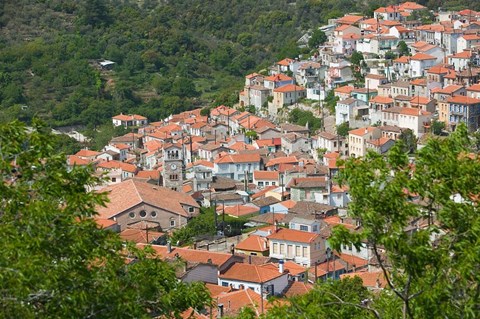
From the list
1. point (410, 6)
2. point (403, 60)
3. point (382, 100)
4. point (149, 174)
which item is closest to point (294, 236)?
point (149, 174)

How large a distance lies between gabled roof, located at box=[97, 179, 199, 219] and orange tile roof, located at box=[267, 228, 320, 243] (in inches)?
184

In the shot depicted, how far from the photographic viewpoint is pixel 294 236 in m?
27.1

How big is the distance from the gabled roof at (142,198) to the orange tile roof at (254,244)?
3.94 metres

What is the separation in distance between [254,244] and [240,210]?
198 inches

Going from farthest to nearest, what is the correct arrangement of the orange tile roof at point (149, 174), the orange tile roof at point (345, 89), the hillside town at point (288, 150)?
the orange tile roof at point (345, 89) → the orange tile roof at point (149, 174) → the hillside town at point (288, 150)

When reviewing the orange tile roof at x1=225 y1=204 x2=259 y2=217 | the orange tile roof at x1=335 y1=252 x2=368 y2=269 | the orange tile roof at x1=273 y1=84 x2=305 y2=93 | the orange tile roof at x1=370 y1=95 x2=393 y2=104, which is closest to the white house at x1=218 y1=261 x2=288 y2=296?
the orange tile roof at x1=335 y1=252 x2=368 y2=269

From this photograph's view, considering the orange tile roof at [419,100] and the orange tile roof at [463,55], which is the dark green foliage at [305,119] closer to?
the orange tile roof at [419,100]

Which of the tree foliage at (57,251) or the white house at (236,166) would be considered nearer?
the tree foliage at (57,251)

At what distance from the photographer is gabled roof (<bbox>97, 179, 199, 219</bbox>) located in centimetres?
3104

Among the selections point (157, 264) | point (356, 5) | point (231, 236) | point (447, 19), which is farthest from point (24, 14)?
point (157, 264)

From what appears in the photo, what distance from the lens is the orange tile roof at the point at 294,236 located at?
1053 inches

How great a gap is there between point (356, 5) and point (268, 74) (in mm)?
15397

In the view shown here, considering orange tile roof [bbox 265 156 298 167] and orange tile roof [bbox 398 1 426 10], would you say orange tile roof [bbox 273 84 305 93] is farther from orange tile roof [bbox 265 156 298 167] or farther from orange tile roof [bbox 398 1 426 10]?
orange tile roof [bbox 398 1 426 10]

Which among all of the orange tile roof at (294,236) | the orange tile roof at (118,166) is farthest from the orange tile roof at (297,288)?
the orange tile roof at (118,166)
